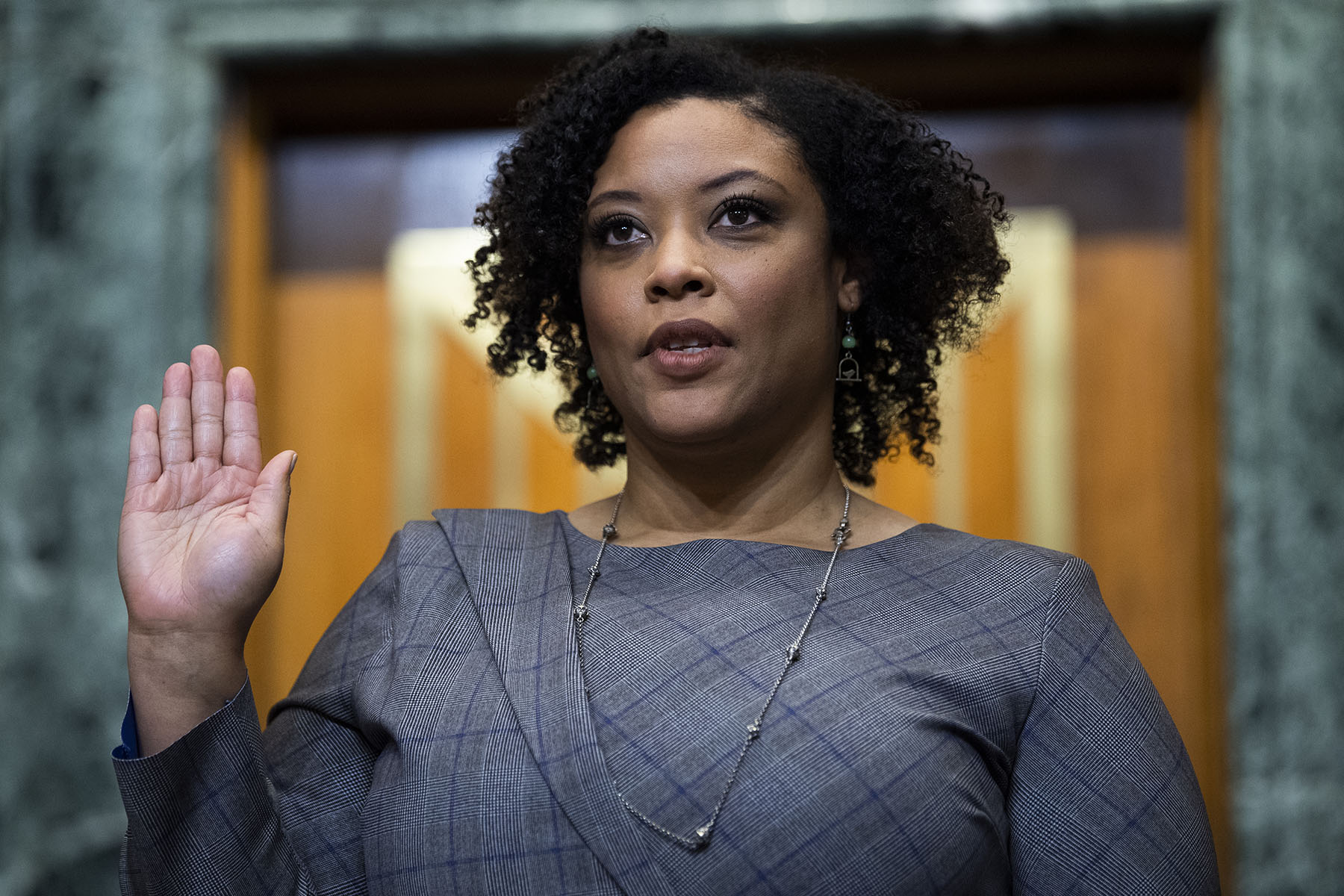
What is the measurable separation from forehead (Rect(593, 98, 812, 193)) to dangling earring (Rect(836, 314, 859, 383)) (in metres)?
0.21

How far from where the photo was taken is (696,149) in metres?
1.68

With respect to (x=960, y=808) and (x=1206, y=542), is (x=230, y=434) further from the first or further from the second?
(x=1206, y=542)

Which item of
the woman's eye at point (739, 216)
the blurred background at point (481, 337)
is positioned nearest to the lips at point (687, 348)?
the woman's eye at point (739, 216)

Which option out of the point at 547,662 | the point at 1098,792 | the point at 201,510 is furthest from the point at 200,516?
the point at 1098,792

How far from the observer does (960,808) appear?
144cm

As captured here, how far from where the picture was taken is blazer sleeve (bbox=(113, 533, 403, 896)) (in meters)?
1.45

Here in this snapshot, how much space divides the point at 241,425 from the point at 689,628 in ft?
1.97

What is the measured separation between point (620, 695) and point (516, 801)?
0.16m

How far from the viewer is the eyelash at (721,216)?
65.2 inches

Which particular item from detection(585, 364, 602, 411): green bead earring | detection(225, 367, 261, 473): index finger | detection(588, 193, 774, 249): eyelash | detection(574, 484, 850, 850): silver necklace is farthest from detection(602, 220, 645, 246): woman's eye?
detection(225, 367, 261, 473): index finger

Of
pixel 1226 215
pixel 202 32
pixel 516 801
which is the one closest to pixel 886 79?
pixel 1226 215

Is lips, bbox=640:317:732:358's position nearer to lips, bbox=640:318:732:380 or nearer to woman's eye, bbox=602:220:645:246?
lips, bbox=640:318:732:380

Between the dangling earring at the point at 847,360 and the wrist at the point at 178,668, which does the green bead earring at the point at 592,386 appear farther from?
the wrist at the point at 178,668

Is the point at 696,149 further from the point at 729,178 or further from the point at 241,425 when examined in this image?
the point at 241,425
